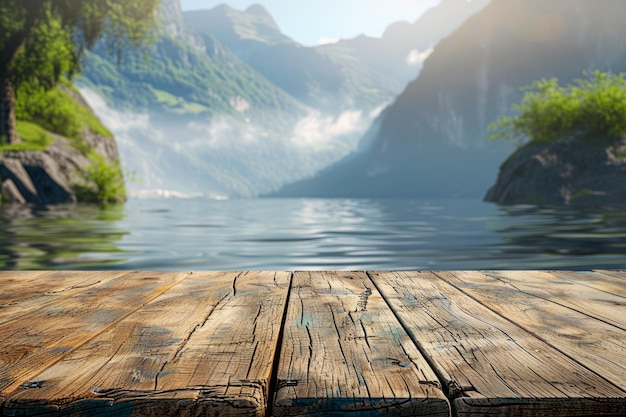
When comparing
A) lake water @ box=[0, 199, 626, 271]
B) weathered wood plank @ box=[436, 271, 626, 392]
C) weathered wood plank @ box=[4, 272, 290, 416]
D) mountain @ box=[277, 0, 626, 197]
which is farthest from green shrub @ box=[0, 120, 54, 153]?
mountain @ box=[277, 0, 626, 197]

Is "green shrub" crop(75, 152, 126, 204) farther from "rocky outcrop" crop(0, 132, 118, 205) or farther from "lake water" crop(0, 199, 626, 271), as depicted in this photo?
"lake water" crop(0, 199, 626, 271)

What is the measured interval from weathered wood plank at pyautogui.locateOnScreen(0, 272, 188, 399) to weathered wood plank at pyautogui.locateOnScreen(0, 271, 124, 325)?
0.17 ft

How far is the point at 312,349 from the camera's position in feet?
5.83

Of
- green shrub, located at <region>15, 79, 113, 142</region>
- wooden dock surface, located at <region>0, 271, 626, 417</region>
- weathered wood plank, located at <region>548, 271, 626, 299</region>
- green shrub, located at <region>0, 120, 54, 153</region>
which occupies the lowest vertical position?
weathered wood plank, located at <region>548, 271, 626, 299</region>

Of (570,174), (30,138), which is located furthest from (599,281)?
(30,138)

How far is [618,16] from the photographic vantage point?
108812mm

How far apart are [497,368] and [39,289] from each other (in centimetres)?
254

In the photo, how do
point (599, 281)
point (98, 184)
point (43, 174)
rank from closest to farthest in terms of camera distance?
point (599, 281)
point (43, 174)
point (98, 184)

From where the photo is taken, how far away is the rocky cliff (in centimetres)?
2141

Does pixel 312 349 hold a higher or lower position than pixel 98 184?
higher

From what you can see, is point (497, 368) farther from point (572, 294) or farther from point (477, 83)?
point (477, 83)

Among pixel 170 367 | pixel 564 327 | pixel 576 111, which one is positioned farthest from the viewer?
pixel 576 111

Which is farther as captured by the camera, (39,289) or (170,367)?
(39,289)

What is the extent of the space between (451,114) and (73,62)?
128502mm
